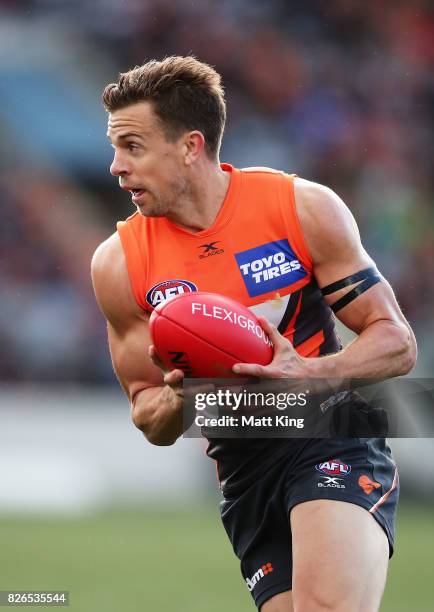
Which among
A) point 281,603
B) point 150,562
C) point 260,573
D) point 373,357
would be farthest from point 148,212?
point 150,562

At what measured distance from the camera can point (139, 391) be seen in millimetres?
4324

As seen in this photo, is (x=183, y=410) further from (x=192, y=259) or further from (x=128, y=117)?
(x=128, y=117)

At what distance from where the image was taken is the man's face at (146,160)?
13.5ft

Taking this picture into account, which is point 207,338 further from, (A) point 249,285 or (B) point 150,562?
(B) point 150,562

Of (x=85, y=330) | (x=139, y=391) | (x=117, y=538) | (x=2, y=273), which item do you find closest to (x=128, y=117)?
(x=139, y=391)

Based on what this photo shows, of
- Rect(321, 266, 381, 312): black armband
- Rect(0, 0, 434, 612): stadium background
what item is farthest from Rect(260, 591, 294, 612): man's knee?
Rect(0, 0, 434, 612): stadium background

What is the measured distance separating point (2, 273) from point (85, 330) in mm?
1421

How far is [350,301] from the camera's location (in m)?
4.08

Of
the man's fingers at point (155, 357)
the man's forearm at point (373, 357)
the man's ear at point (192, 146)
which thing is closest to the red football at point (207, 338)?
the man's fingers at point (155, 357)

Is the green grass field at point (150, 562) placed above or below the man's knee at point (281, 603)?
above

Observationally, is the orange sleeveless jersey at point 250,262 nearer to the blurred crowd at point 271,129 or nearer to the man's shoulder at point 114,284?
the man's shoulder at point 114,284

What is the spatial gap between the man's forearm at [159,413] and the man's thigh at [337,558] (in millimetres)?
611

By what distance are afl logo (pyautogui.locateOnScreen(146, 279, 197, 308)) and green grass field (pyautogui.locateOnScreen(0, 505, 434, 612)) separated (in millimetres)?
3184

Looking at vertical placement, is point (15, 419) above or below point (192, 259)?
above
